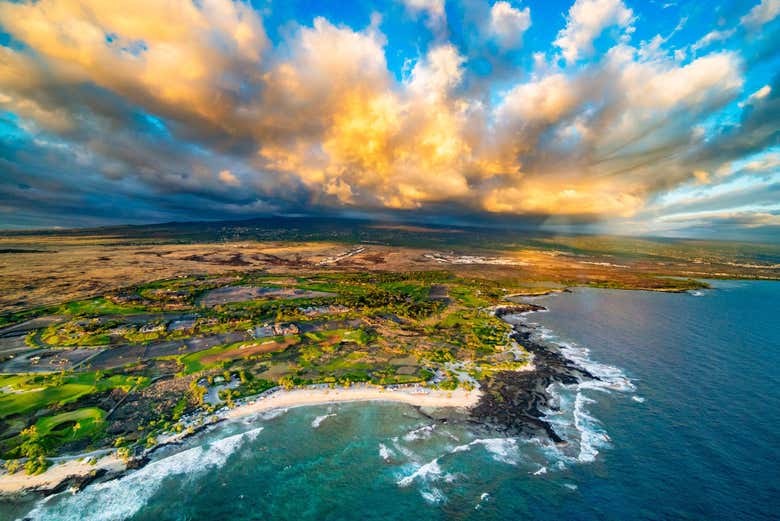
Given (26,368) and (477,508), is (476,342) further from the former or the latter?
(26,368)

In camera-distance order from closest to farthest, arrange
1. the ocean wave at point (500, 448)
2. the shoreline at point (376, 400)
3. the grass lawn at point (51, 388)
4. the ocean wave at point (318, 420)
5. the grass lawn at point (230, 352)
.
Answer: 1. the shoreline at point (376, 400)
2. the ocean wave at point (500, 448)
3. the ocean wave at point (318, 420)
4. the grass lawn at point (51, 388)
5. the grass lawn at point (230, 352)

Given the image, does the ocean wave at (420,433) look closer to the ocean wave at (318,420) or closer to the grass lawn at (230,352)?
the ocean wave at (318,420)

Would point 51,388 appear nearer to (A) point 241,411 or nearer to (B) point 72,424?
(B) point 72,424

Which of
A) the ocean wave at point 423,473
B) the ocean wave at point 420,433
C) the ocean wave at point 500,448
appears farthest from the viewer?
the ocean wave at point 420,433

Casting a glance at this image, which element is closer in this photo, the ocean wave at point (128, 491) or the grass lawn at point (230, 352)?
the ocean wave at point (128, 491)

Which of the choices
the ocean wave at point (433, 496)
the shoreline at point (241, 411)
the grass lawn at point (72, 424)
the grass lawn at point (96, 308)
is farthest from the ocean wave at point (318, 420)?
the grass lawn at point (96, 308)

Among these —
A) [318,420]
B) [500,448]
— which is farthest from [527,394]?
[318,420]
